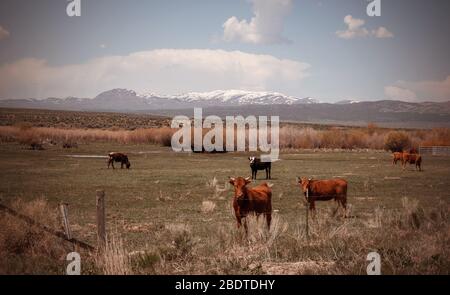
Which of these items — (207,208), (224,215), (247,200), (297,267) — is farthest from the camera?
(207,208)

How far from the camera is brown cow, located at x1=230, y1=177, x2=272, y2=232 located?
11.6 meters

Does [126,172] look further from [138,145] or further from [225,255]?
[138,145]

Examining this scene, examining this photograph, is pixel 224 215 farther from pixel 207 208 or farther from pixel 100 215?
pixel 100 215

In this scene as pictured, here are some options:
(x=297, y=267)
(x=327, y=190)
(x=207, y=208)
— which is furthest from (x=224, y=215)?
(x=297, y=267)

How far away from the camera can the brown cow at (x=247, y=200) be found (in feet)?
38.2

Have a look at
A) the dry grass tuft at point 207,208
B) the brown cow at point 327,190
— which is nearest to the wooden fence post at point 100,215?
the dry grass tuft at point 207,208

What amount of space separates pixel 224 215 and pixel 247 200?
5.20m

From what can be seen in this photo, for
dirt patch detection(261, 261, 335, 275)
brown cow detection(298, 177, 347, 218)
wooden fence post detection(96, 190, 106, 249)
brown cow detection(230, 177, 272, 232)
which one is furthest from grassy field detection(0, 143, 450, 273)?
wooden fence post detection(96, 190, 106, 249)

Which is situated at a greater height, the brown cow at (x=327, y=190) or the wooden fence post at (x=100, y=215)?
the wooden fence post at (x=100, y=215)

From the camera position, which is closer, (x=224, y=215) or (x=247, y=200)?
(x=247, y=200)

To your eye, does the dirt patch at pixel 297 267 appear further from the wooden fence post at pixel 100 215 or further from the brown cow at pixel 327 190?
the brown cow at pixel 327 190

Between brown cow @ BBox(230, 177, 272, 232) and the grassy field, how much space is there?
449 mm

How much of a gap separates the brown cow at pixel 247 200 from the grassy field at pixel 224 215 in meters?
0.45

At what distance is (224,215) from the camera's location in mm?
17016
